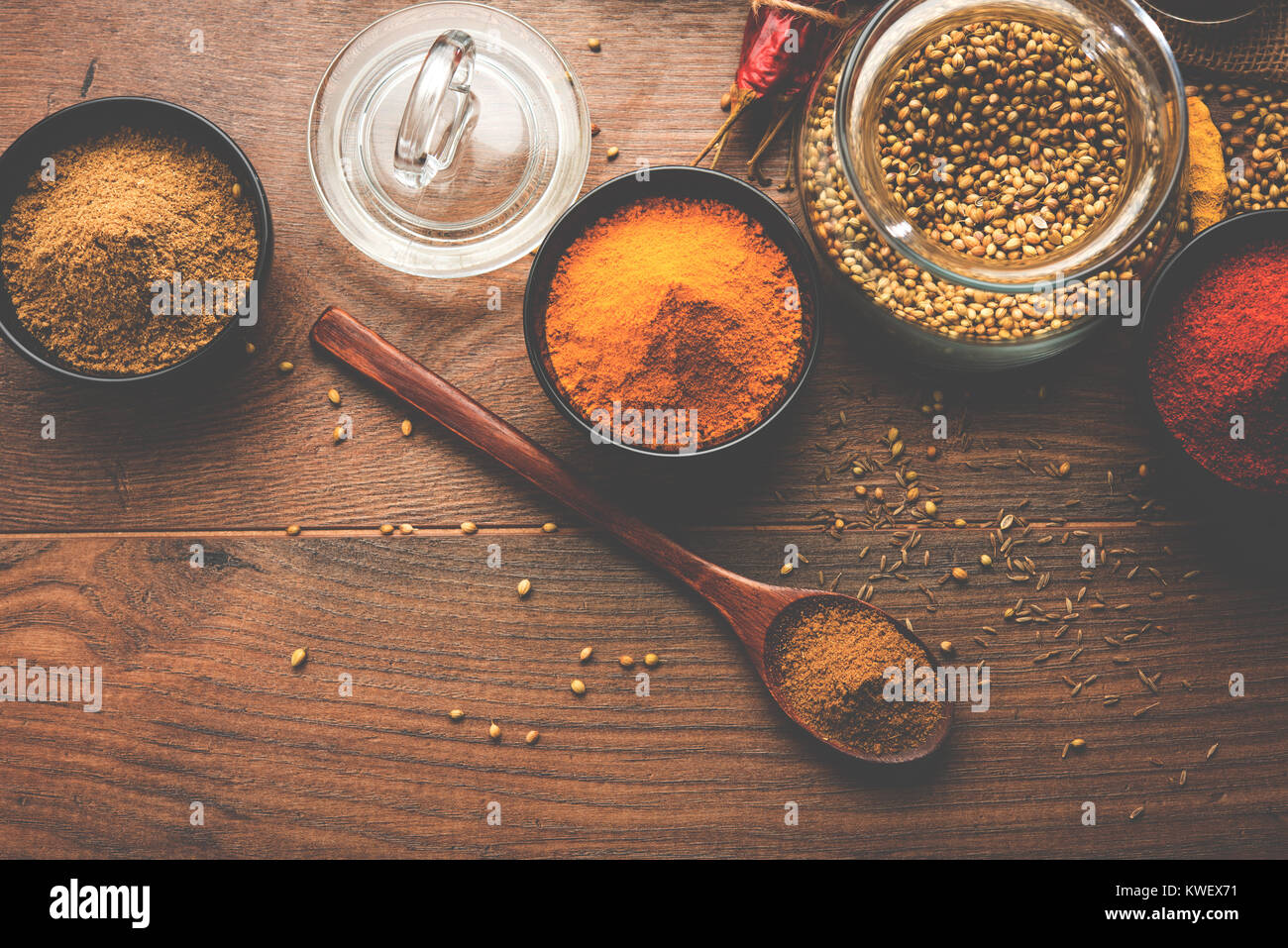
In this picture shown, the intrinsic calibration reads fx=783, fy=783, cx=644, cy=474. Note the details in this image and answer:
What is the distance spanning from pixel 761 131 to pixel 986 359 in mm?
559

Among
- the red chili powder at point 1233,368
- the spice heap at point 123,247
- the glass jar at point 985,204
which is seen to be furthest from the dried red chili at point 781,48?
the spice heap at point 123,247

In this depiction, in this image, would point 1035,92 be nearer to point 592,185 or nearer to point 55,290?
point 592,185

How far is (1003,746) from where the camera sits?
1.37m

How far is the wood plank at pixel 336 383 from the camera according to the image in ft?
4.52

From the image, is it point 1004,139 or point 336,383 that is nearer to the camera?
point 1004,139

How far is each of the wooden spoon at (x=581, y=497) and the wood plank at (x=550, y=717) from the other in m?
0.05

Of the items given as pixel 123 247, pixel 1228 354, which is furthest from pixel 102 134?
pixel 1228 354

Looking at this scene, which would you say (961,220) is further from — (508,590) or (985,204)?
(508,590)

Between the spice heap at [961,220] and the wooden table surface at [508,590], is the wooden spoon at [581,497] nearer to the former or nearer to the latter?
the wooden table surface at [508,590]

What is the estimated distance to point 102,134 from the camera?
1.30 m

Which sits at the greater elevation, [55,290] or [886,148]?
[886,148]

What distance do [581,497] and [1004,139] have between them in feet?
2.88

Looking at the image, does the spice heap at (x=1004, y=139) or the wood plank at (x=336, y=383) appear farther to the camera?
the wood plank at (x=336, y=383)
